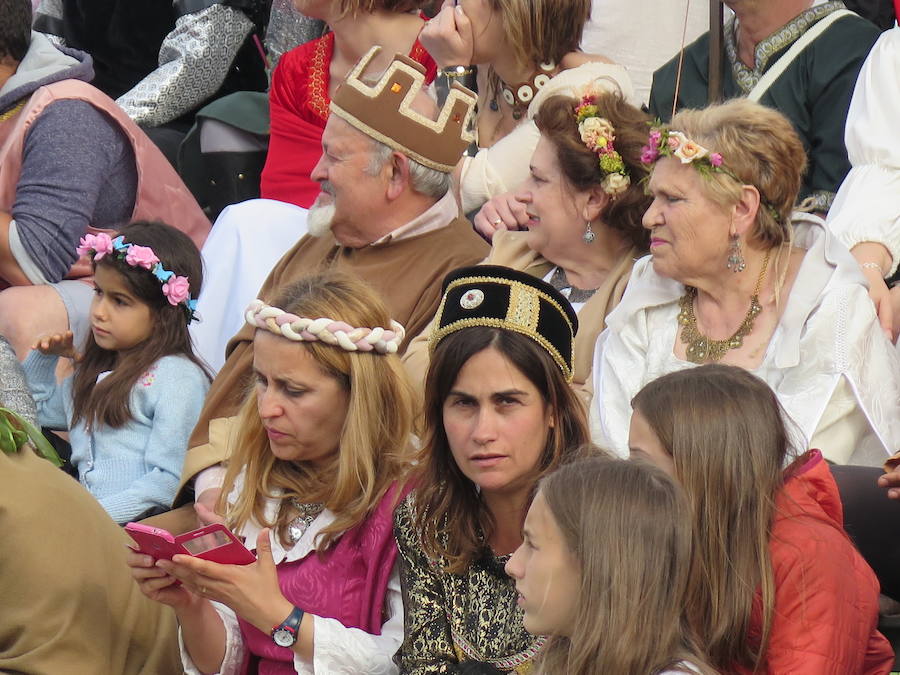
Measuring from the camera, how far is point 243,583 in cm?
315

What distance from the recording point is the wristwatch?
323 centimetres

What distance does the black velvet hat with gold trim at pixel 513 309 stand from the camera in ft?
10.8

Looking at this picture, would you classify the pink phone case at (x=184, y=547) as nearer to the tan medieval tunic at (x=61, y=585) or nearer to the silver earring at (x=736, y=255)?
the tan medieval tunic at (x=61, y=585)

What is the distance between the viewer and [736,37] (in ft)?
16.1

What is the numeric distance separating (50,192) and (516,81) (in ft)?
5.43

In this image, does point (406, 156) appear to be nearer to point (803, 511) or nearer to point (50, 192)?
point (50, 192)

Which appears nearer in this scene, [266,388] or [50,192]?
[266,388]

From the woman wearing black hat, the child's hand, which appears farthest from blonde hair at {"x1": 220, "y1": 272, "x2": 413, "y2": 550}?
the child's hand

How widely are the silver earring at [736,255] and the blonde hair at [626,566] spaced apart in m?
1.27

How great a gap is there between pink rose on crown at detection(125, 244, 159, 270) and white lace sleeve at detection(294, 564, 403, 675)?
1669 mm

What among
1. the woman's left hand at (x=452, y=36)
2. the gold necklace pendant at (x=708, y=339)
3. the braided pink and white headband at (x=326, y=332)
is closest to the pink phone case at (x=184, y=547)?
the braided pink and white headband at (x=326, y=332)

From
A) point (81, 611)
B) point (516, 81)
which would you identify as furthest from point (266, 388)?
point (516, 81)

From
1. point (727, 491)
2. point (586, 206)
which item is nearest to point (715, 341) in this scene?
point (586, 206)

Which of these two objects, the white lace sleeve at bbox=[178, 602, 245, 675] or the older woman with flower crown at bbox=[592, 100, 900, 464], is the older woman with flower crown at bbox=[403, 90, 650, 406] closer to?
the older woman with flower crown at bbox=[592, 100, 900, 464]
